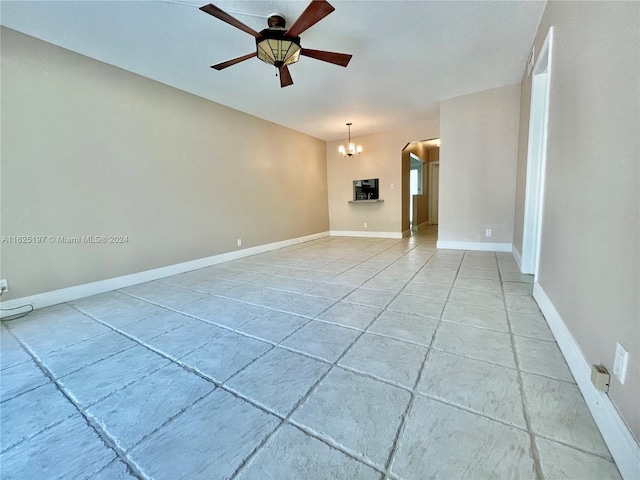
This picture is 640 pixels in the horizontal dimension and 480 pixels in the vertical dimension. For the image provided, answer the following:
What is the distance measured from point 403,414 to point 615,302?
915 mm

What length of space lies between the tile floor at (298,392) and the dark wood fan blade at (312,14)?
2.25 meters

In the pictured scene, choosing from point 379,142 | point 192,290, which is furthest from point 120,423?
point 379,142

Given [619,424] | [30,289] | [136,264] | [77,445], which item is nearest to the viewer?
[619,424]

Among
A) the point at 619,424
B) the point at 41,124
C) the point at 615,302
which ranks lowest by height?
the point at 619,424

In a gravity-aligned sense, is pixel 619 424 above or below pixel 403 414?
above

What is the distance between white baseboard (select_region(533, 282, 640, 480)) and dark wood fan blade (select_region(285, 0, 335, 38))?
8.28 ft

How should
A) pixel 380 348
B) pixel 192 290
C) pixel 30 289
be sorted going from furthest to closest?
pixel 192 290
pixel 30 289
pixel 380 348

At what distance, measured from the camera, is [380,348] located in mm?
1618

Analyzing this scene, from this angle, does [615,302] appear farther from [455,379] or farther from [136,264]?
[136,264]

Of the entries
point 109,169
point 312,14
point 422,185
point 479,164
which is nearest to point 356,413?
point 312,14

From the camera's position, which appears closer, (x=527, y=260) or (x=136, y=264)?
(x=527, y=260)

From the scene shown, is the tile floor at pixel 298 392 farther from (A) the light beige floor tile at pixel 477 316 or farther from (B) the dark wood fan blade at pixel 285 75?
(B) the dark wood fan blade at pixel 285 75

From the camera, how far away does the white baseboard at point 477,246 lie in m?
4.32

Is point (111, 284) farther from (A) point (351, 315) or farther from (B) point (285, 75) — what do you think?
(B) point (285, 75)
